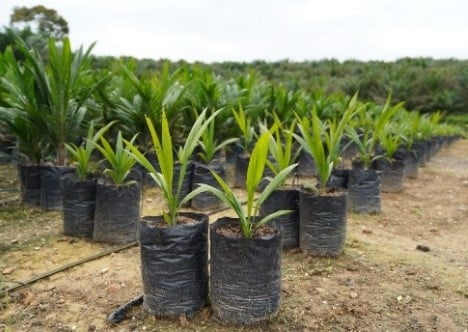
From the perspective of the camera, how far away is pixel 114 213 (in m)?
2.63

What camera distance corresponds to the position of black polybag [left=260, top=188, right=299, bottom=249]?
259 centimetres

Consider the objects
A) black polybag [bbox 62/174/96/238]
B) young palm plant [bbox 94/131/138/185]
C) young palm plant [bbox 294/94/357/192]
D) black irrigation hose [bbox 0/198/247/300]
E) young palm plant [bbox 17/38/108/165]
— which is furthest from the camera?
young palm plant [bbox 17/38/108/165]

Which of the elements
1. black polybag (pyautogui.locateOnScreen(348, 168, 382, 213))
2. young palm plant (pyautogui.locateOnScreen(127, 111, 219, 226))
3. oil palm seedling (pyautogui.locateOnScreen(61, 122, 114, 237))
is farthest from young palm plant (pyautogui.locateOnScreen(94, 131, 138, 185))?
black polybag (pyautogui.locateOnScreen(348, 168, 382, 213))

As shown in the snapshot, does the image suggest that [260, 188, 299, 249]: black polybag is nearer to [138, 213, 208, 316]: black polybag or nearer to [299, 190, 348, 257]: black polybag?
[299, 190, 348, 257]: black polybag

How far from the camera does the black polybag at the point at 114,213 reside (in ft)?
8.62

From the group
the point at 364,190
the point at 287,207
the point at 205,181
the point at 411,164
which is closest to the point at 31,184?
the point at 205,181

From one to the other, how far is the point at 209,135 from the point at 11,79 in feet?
4.70

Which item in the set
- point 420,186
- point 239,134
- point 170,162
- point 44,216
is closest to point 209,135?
point 239,134

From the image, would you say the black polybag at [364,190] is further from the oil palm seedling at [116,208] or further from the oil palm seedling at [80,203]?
the oil palm seedling at [80,203]

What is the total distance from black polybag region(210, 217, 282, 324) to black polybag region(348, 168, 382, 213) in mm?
1917

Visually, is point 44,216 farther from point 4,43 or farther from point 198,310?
point 4,43

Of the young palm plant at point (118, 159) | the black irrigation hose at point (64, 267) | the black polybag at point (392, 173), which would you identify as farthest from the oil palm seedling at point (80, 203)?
the black polybag at point (392, 173)

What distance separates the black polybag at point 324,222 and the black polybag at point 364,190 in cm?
111

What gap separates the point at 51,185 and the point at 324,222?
1.94 m
